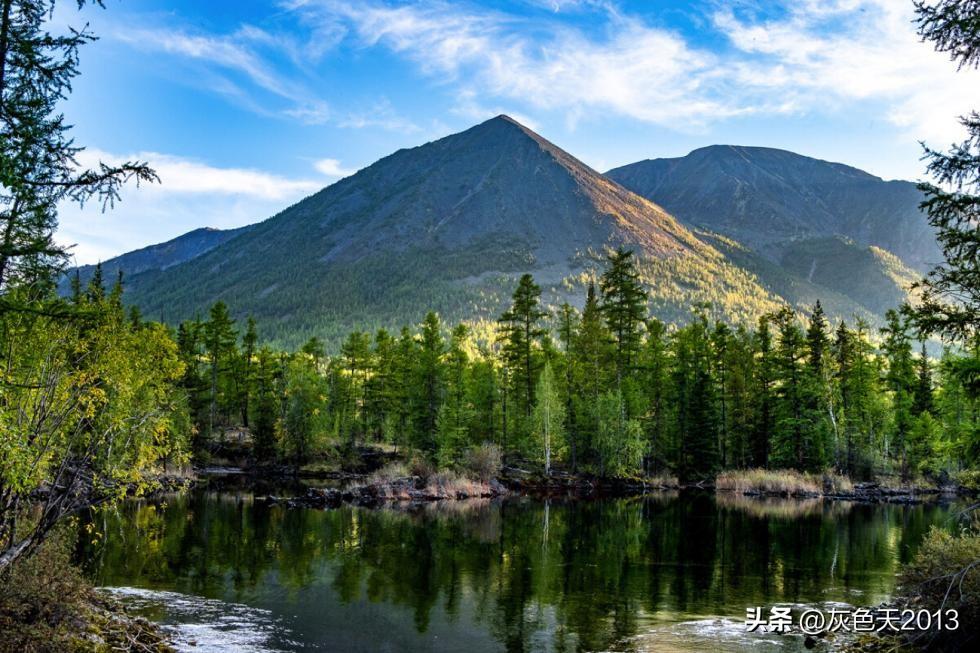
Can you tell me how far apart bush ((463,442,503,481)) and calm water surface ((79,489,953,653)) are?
12.8 metres

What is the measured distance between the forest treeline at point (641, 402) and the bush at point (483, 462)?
4.77ft

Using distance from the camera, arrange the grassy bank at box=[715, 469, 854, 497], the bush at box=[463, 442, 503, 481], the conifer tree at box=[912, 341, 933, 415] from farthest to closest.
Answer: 1. the conifer tree at box=[912, 341, 933, 415]
2. the grassy bank at box=[715, 469, 854, 497]
3. the bush at box=[463, 442, 503, 481]

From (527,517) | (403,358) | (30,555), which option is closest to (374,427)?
(403,358)

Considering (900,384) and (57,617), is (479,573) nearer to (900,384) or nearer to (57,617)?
(57,617)

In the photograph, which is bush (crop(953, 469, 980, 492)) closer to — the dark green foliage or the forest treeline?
the forest treeline

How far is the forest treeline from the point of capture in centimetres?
6206

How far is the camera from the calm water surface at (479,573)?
18141 mm

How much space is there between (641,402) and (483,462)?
17212 mm

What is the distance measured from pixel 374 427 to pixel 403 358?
1212 centimetres

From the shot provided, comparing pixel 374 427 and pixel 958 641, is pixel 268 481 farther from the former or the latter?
pixel 958 641

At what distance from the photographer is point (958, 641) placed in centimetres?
1373

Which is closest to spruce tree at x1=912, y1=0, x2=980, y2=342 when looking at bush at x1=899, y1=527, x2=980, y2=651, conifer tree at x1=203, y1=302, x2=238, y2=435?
bush at x1=899, y1=527, x2=980, y2=651

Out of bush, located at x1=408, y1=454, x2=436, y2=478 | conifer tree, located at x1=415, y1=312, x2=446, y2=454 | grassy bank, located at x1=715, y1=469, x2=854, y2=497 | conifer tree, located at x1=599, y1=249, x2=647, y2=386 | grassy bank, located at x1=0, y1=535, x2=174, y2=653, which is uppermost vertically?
conifer tree, located at x1=599, y1=249, x2=647, y2=386

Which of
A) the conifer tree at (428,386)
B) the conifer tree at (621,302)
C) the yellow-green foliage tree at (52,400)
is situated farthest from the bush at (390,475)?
the yellow-green foliage tree at (52,400)
